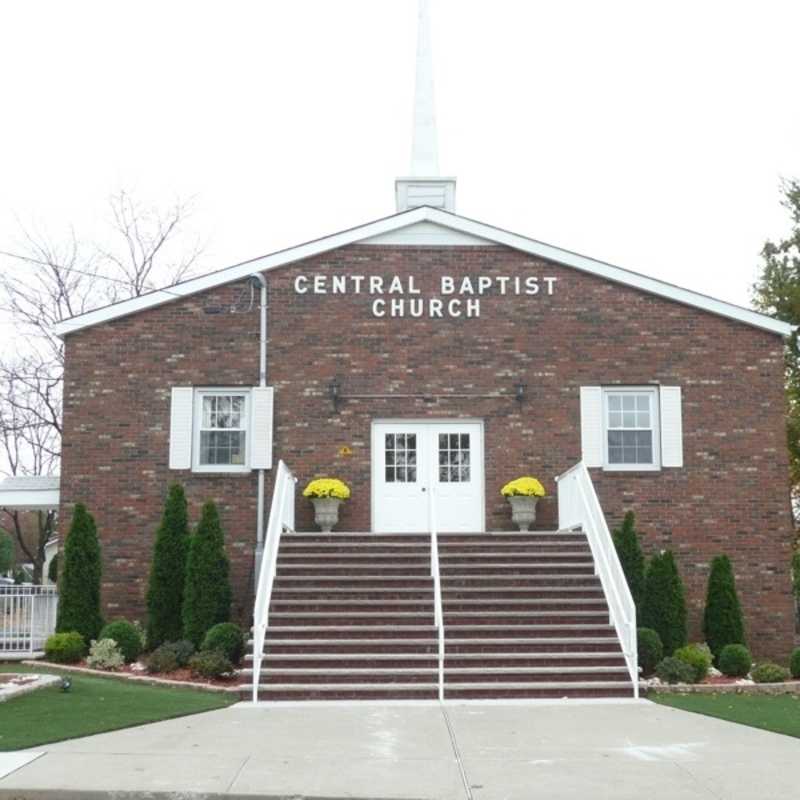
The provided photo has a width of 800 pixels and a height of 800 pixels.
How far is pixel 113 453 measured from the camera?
1753 centimetres

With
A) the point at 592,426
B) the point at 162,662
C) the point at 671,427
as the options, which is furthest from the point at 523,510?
the point at 162,662

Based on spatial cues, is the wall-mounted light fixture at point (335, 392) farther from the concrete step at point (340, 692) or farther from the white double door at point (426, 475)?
the concrete step at point (340, 692)

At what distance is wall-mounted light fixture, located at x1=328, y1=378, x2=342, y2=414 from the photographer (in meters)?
17.7

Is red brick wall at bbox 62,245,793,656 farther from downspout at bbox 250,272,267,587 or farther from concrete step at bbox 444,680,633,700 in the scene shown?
concrete step at bbox 444,680,633,700

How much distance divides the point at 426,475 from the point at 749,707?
22.2 feet

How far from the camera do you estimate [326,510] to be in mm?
17000

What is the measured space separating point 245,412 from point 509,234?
5040mm

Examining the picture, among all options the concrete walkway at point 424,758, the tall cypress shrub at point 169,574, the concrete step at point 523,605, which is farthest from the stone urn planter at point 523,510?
the concrete walkway at point 424,758

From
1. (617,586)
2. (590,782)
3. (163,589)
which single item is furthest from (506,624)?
(590,782)

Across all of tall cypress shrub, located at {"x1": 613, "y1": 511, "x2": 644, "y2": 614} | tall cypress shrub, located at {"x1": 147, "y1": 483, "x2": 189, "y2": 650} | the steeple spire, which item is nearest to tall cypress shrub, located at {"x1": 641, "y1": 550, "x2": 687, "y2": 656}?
tall cypress shrub, located at {"x1": 613, "y1": 511, "x2": 644, "y2": 614}

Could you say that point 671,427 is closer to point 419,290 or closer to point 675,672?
point 419,290

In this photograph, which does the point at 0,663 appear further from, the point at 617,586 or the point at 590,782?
the point at 590,782

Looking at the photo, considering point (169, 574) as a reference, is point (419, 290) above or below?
above

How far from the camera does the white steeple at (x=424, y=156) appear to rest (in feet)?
67.8
